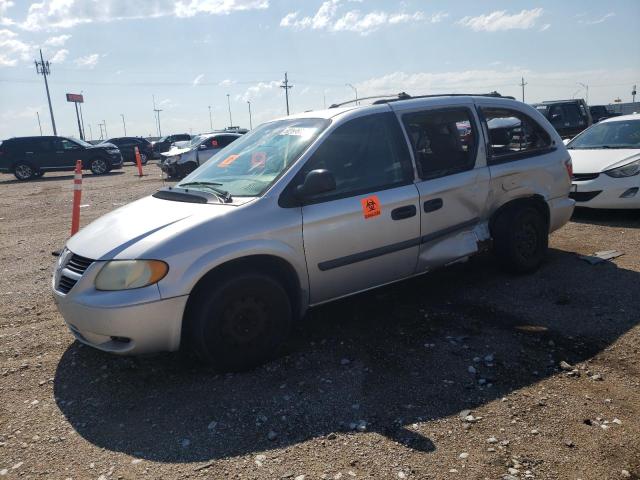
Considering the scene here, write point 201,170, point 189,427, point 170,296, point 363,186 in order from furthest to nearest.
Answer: point 201,170, point 363,186, point 170,296, point 189,427

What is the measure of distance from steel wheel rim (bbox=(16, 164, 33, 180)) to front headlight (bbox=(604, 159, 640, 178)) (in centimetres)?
2205

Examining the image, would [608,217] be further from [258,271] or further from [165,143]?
Result: [165,143]

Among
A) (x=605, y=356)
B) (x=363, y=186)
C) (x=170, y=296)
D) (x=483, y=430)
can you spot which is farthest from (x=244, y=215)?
(x=605, y=356)

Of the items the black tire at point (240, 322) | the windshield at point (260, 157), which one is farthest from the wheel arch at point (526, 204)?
the black tire at point (240, 322)

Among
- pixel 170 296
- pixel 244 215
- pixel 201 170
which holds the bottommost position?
pixel 170 296

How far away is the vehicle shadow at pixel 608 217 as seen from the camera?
7.34 metres

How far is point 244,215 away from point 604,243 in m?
5.00

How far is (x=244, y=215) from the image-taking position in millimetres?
3506

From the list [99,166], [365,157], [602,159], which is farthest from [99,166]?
[365,157]

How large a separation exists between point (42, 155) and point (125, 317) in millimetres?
21860

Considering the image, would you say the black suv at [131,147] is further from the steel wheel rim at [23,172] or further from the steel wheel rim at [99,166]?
the steel wheel rim at [23,172]

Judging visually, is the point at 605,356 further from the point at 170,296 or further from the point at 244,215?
the point at 170,296

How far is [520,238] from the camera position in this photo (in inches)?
199

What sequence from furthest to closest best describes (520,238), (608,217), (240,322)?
1. (608,217)
2. (520,238)
3. (240,322)
